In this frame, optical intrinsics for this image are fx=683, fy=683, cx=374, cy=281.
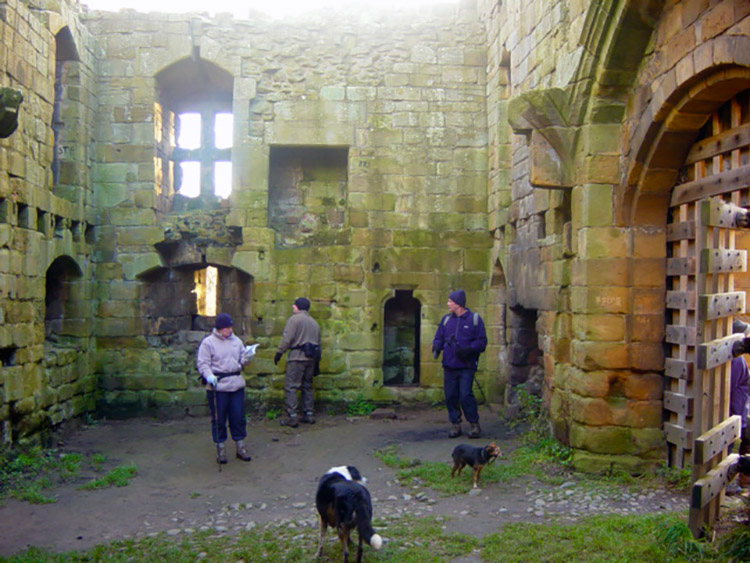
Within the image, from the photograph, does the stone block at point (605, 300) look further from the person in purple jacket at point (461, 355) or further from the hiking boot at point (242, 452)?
the hiking boot at point (242, 452)

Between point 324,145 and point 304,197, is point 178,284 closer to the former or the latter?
point 304,197

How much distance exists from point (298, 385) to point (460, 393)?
249 centimetres

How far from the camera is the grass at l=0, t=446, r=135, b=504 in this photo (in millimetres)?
6438

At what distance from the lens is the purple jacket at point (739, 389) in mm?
6086

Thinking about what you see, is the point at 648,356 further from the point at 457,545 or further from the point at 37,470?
the point at 37,470

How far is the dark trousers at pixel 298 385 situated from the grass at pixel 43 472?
266cm

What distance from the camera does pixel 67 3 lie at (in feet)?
30.8

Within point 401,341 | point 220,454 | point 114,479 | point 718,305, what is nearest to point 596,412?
point 718,305

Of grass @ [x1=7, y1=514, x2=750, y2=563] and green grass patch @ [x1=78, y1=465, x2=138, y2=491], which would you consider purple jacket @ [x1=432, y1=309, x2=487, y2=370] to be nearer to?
grass @ [x1=7, y1=514, x2=750, y2=563]

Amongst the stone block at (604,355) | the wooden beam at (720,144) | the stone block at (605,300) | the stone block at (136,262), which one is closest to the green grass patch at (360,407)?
the stone block at (136,262)

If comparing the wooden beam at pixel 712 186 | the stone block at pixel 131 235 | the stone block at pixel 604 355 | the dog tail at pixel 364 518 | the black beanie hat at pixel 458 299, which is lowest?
the dog tail at pixel 364 518

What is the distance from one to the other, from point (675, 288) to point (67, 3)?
338 inches

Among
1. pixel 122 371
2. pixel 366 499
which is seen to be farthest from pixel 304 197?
pixel 366 499

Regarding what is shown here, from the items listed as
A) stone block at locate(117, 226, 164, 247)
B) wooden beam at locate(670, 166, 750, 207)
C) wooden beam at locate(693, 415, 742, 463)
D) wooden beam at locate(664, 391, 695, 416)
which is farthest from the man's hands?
stone block at locate(117, 226, 164, 247)
